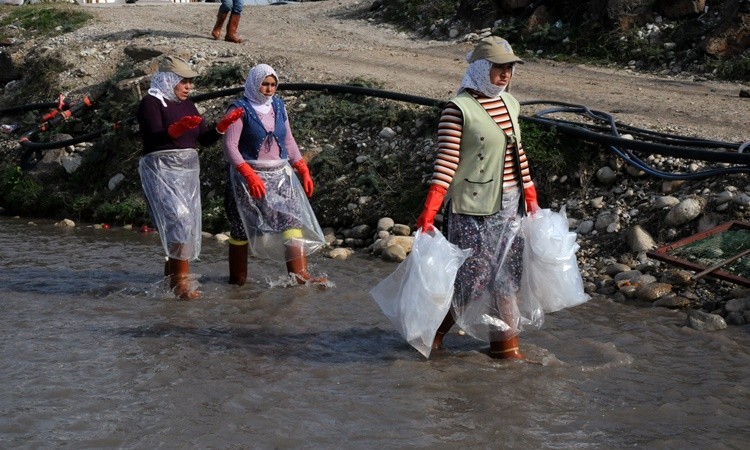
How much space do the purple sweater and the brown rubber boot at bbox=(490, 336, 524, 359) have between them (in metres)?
2.43

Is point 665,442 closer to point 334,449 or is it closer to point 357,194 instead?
point 334,449

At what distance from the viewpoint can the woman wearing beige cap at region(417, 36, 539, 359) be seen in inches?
197

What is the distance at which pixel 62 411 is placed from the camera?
482 cm

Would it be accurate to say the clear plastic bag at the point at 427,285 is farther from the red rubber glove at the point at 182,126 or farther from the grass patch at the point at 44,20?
the grass patch at the point at 44,20

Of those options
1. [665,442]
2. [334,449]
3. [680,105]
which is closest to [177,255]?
[334,449]

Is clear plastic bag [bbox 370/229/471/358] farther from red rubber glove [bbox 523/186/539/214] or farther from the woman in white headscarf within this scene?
the woman in white headscarf

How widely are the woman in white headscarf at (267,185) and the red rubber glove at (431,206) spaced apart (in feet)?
6.18

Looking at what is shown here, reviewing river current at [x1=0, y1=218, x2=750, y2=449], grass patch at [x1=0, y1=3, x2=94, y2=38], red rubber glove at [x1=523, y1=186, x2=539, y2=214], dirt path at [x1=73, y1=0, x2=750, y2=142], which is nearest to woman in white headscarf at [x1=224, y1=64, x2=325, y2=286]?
river current at [x1=0, y1=218, x2=750, y2=449]

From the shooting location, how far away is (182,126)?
6.55 m

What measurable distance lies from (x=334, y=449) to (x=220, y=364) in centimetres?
129

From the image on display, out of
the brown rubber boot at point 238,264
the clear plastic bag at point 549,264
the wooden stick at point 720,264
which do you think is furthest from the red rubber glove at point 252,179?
the wooden stick at point 720,264

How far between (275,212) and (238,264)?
0.57m

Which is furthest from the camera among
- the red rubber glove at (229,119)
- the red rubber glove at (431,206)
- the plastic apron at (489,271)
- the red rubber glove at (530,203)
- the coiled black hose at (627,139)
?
the coiled black hose at (627,139)

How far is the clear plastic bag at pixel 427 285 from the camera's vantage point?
494 centimetres
